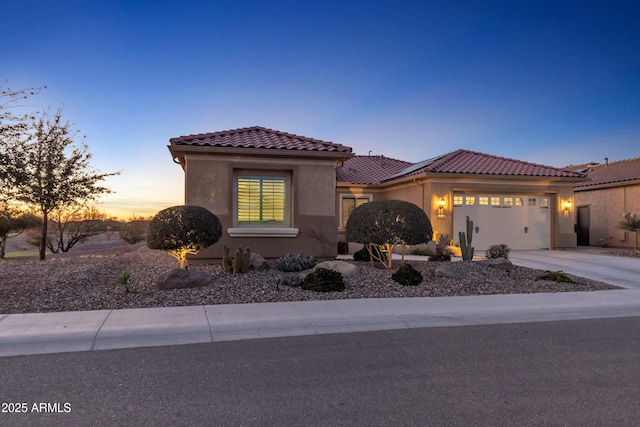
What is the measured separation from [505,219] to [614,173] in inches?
364

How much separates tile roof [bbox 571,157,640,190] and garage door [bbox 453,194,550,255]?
3.58 m

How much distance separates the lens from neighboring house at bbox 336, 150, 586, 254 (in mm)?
17922

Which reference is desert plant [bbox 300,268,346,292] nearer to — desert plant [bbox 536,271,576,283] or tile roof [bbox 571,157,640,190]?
desert plant [bbox 536,271,576,283]

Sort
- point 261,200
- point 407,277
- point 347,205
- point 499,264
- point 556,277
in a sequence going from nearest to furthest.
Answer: point 407,277, point 556,277, point 499,264, point 261,200, point 347,205

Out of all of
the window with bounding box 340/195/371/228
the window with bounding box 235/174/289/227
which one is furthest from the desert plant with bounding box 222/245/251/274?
the window with bounding box 340/195/371/228

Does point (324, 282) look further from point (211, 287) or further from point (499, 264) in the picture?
point (499, 264)

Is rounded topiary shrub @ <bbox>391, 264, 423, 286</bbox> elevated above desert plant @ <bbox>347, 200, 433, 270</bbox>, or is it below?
below

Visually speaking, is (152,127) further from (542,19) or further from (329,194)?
(542,19)

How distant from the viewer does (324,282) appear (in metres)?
9.38

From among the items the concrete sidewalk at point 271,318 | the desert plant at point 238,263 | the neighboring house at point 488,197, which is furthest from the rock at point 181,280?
the neighboring house at point 488,197

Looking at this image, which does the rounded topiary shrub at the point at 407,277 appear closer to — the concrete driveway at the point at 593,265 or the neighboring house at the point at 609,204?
the concrete driveway at the point at 593,265

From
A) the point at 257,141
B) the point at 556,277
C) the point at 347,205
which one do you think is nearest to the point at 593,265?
the point at 556,277

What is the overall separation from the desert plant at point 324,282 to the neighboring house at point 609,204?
1636 cm

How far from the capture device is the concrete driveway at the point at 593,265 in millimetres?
11646
